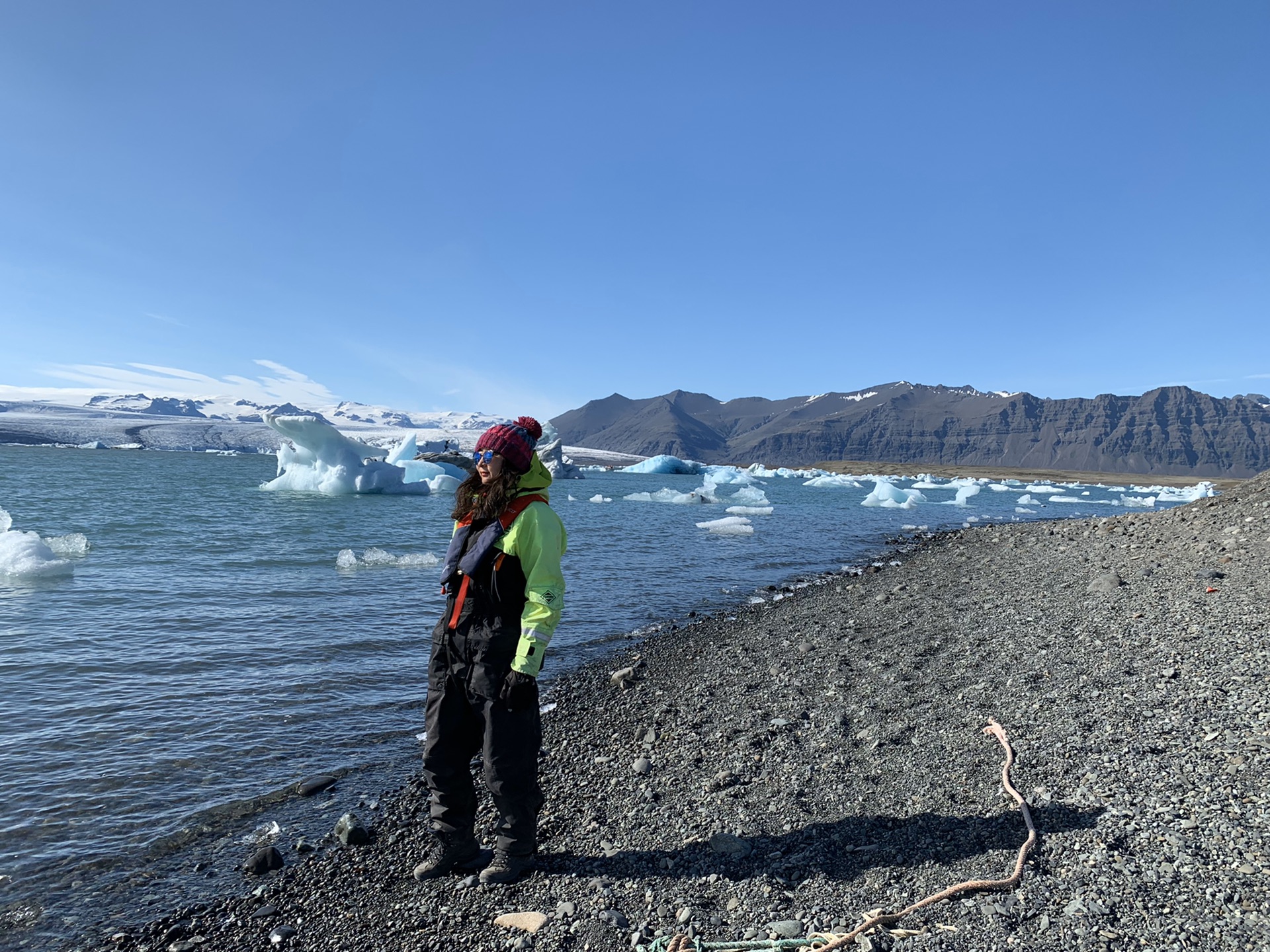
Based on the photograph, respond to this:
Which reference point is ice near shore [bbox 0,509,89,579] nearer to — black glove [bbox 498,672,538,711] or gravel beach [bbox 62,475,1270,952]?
gravel beach [bbox 62,475,1270,952]

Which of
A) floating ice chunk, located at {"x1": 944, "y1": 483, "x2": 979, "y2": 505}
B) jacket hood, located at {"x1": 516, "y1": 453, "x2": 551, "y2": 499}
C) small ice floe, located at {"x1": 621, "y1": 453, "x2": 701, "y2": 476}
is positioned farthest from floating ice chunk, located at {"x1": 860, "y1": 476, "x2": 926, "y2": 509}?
small ice floe, located at {"x1": 621, "y1": 453, "x2": 701, "y2": 476}

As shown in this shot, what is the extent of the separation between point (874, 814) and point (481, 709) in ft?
8.73

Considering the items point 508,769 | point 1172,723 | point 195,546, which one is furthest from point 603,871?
point 195,546

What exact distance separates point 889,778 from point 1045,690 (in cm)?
246

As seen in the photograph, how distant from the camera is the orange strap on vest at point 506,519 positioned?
3908 millimetres

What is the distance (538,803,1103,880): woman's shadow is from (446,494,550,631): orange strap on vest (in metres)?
1.71

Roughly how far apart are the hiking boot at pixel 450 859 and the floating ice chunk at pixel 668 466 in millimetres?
108091

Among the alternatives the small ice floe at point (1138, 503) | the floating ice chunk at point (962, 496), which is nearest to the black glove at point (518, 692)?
the floating ice chunk at point (962, 496)

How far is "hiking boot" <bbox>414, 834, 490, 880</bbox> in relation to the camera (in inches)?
163

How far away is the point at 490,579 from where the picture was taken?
3.88 m

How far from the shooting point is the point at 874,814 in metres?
4.31

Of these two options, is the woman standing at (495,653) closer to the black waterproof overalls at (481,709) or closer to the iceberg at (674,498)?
the black waterproof overalls at (481,709)

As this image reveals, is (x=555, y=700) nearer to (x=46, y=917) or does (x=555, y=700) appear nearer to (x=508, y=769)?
(x=508, y=769)

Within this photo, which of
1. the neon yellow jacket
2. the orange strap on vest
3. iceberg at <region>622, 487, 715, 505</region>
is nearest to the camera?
the neon yellow jacket
